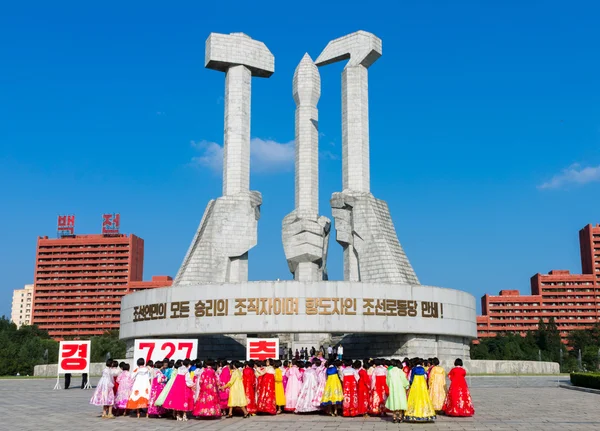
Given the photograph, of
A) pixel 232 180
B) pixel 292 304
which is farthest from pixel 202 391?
pixel 232 180

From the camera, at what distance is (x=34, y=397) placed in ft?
67.2

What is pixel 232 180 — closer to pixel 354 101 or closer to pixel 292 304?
pixel 354 101

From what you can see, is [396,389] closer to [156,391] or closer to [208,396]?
[208,396]

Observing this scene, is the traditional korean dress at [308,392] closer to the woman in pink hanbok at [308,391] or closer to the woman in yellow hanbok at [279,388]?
the woman in pink hanbok at [308,391]

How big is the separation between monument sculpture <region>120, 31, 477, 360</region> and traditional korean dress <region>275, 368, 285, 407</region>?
15245 mm

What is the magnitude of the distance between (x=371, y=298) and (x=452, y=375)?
55.0 ft

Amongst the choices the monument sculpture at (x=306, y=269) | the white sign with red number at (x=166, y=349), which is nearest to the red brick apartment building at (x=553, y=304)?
the monument sculpture at (x=306, y=269)

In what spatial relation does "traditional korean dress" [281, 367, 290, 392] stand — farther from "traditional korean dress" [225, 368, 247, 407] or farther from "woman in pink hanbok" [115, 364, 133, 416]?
"woman in pink hanbok" [115, 364, 133, 416]

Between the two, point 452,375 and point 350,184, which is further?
point 350,184

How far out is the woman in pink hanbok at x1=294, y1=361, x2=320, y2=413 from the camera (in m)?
15.2

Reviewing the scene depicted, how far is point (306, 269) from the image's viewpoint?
40844 mm

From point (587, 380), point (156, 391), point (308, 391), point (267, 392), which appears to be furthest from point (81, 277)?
point (308, 391)

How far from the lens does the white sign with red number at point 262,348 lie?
2153 cm

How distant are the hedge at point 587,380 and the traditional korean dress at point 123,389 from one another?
576 inches
